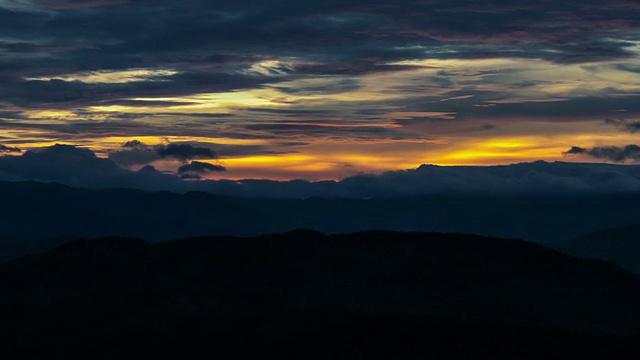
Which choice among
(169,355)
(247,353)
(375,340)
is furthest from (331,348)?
(169,355)

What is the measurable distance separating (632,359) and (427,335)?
3513 cm

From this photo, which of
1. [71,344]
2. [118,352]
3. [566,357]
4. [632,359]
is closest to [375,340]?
[566,357]

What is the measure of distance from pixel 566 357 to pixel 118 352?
299 ft

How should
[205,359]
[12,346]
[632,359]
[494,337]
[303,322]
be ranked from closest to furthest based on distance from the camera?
[632,359] < [494,337] < [205,359] < [12,346] < [303,322]

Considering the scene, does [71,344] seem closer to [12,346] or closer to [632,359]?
[12,346]

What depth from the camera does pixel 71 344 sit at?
7451 inches

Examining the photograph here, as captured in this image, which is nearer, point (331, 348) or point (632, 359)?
point (632, 359)

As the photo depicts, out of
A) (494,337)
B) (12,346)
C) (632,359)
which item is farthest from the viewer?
(12,346)

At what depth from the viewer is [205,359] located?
167500 millimetres

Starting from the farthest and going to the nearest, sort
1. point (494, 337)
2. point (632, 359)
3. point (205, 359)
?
1. point (205, 359)
2. point (494, 337)
3. point (632, 359)

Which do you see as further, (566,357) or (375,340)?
(375,340)

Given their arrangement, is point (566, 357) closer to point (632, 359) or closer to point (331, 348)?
point (632, 359)

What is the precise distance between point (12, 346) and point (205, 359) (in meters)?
41.9

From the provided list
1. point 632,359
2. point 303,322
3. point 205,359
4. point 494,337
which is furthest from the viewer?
point 303,322
